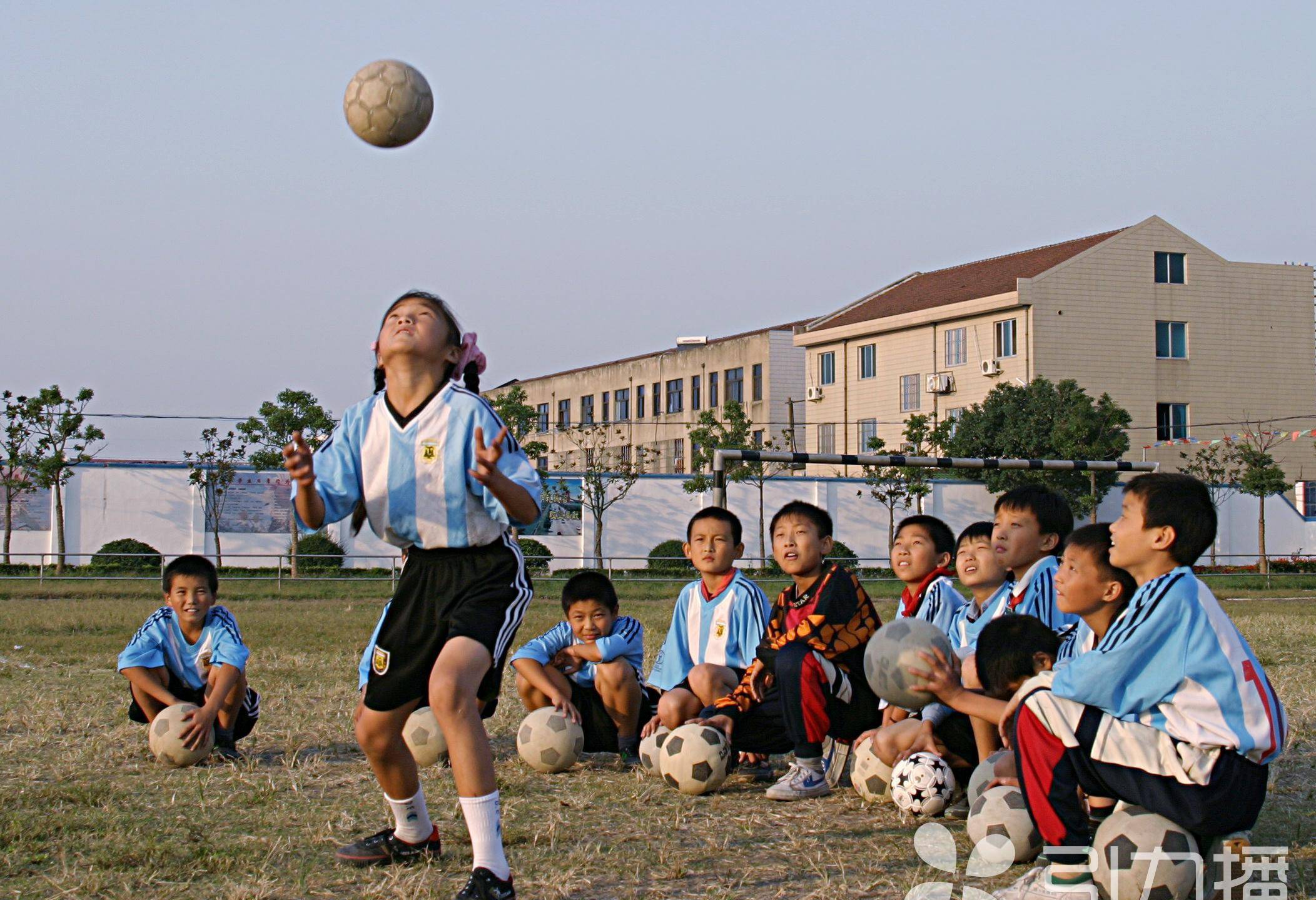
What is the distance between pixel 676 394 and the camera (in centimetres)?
5922

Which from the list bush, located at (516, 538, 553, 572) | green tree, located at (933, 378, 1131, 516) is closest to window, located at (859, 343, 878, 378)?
green tree, located at (933, 378, 1131, 516)

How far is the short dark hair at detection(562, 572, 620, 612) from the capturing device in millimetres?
6711

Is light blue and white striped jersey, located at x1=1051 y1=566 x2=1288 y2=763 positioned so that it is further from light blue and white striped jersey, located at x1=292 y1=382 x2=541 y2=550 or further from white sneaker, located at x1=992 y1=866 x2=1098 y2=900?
light blue and white striped jersey, located at x1=292 y1=382 x2=541 y2=550

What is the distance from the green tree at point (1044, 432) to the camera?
41250 millimetres

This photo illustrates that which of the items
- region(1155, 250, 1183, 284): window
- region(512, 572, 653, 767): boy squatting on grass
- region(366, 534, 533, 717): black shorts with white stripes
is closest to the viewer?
region(366, 534, 533, 717): black shorts with white stripes

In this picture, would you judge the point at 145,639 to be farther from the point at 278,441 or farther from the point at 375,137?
the point at 278,441

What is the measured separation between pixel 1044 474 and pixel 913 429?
443 cm

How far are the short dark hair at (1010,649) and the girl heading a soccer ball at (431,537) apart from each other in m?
1.79

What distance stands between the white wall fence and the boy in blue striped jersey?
27.5m

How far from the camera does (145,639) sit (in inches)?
263

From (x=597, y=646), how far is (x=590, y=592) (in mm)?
280

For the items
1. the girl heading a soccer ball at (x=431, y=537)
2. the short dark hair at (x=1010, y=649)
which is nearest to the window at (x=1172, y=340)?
the short dark hair at (x=1010, y=649)

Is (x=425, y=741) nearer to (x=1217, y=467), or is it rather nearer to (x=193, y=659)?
(x=193, y=659)

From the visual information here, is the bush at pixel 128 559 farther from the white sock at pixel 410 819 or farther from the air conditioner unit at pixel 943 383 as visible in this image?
the air conditioner unit at pixel 943 383
